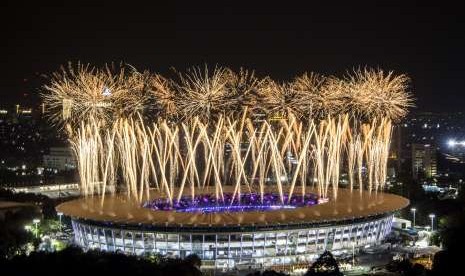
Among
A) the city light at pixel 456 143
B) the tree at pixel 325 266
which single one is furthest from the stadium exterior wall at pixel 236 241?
the city light at pixel 456 143

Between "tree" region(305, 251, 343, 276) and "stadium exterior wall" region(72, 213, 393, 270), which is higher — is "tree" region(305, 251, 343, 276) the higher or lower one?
the higher one

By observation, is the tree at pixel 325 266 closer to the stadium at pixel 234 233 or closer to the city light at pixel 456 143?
the stadium at pixel 234 233

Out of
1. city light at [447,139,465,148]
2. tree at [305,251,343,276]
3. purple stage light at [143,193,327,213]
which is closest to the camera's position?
tree at [305,251,343,276]

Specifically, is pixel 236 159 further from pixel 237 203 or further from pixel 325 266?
pixel 325 266

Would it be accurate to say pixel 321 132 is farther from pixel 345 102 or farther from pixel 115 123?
pixel 115 123

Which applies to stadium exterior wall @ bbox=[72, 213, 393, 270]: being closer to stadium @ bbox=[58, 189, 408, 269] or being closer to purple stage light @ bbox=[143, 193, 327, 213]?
stadium @ bbox=[58, 189, 408, 269]

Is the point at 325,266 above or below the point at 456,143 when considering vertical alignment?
below

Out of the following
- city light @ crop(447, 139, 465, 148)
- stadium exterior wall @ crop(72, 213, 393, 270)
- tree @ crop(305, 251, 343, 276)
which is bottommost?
stadium exterior wall @ crop(72, 213, 393, 270)

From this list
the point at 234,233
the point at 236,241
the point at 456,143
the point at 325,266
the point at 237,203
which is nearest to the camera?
the point at 325,266

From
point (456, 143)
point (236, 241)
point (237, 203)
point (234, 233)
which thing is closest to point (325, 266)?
point (234, 233)

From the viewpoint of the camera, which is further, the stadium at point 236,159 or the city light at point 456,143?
the city light at point 456,143

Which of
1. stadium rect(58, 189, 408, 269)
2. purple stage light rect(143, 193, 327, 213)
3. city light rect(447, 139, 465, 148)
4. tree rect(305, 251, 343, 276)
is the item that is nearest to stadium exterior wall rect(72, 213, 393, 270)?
stadium rect(58, 189, 408, 269)

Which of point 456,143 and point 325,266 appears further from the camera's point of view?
point 456,143
